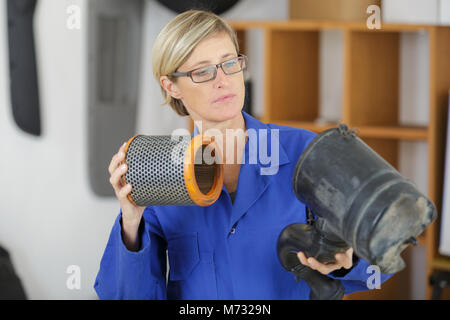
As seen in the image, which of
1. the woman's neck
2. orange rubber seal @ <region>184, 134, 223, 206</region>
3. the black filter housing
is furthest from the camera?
the woman's neck

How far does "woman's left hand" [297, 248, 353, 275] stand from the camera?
A: 0.81m

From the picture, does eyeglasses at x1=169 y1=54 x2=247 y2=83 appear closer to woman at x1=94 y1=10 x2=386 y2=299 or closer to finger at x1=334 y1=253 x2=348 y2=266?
woman at x1=94 y1=10 x2=386 y2=299

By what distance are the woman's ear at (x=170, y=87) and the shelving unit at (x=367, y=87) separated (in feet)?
3.07

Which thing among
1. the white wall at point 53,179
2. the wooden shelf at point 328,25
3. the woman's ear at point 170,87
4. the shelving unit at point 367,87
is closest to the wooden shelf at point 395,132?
the shelving unit at point 367,87

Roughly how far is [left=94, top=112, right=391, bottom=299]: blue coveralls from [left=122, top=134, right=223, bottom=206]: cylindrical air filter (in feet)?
0.30

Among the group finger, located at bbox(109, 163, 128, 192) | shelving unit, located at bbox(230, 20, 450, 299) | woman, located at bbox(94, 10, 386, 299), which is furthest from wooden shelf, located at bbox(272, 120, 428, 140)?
finger, located at bbox(109, 163, 128, 192)

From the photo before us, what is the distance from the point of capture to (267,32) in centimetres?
187

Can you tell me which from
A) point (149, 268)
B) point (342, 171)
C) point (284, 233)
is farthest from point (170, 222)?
point (342, 171)

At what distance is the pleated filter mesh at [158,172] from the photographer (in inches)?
31.6

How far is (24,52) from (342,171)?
1.31 m

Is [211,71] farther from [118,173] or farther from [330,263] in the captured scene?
Result: [330,263]

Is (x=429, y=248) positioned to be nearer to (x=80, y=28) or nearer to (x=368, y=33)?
(x=368, y=33)

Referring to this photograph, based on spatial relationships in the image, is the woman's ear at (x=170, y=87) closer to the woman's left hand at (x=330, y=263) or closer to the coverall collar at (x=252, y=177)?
the coverall collar at (x=252, y=177)

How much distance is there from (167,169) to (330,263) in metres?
0.26
